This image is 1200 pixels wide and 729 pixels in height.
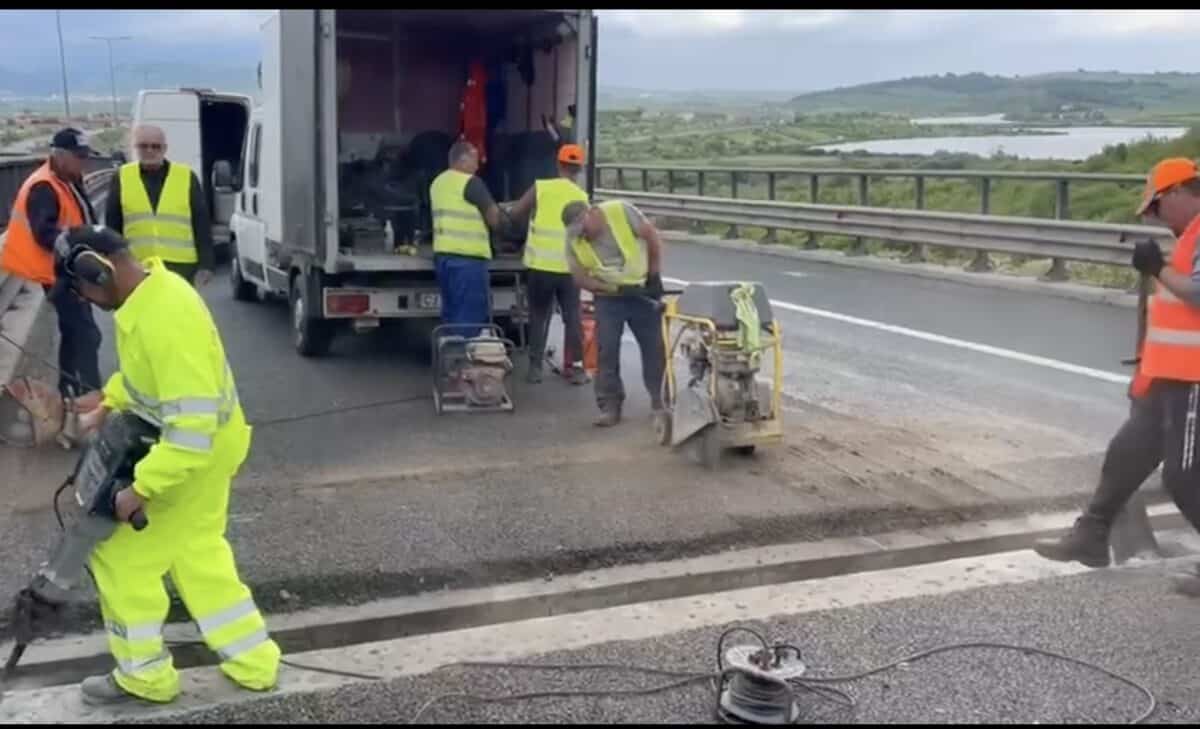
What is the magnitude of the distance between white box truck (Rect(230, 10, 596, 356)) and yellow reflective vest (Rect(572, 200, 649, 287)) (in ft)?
5.55

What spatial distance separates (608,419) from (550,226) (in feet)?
5.45

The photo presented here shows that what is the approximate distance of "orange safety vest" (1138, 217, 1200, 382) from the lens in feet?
17.8

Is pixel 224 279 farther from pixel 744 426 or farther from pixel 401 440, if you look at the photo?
pixel 744 426

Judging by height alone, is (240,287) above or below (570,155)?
below

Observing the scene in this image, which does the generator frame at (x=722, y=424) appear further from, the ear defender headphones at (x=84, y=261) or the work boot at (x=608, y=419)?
the ear defender headphones at (x=84, y=261)

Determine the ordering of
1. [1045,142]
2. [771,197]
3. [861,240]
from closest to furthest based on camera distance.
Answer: [861,240] → [1045,142] → [771,197]

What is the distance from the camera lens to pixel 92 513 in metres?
4.21

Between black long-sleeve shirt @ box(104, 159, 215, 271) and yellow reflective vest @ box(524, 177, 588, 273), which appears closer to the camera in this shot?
black long-sleeve shirt @ box(104, 159, 215, 271)

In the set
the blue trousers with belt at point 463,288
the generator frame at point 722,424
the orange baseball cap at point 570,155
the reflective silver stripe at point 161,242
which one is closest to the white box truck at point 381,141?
the blue trousers with belt at point 463,288

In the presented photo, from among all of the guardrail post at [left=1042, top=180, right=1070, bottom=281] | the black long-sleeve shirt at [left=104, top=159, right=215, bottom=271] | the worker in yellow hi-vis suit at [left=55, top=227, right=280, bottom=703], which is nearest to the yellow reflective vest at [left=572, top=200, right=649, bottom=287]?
the black long-sleeve shirt at [left=104, top=159, right=215, bottom=271]

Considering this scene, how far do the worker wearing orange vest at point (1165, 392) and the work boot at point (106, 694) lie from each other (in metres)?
3.85

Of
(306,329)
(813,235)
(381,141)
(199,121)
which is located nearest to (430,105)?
(381,141)

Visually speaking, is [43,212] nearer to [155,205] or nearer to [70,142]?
[70,142]

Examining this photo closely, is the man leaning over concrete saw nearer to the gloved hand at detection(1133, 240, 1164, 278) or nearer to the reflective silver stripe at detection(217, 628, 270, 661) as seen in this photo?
the gloved hand at detection(1133, 240, 1164, 278)
